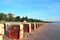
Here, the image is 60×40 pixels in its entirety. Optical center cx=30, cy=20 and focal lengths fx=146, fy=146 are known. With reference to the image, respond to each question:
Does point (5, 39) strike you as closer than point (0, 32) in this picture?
No

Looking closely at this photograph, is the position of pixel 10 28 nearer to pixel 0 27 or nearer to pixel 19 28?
pixel 19 28

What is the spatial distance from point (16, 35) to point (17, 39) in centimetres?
32

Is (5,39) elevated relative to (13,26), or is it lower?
lower

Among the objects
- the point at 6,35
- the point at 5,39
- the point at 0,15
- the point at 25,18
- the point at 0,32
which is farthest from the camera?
the point at 25,18

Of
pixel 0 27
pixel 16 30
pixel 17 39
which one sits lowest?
pixel 17 39

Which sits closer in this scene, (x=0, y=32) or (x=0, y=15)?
(x=0, y=32)

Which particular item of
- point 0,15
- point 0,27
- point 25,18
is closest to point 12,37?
point 0,27

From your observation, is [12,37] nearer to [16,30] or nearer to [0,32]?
[16,30]

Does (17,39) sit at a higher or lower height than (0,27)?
lower

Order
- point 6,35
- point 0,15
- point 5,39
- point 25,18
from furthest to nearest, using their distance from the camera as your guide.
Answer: point 25,18
point 0,15
point 6,35
point 5,39

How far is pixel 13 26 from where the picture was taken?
443 inches

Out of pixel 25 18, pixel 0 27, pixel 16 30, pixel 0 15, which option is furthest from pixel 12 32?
pixel 25 18

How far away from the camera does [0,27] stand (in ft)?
14.5

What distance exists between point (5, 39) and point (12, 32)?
75cm
